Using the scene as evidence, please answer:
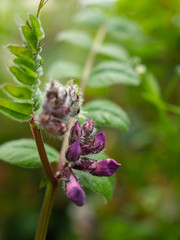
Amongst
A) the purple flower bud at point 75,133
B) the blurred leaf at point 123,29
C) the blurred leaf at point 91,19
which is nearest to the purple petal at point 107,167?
the purple flower bud at point 75,133

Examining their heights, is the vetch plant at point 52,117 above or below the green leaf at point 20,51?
below

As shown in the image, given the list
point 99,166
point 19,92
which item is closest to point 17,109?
point 19,92

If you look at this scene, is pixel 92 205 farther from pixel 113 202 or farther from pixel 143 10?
pixel 143 10

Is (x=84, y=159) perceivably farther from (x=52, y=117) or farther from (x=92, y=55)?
(x=92, y=55)

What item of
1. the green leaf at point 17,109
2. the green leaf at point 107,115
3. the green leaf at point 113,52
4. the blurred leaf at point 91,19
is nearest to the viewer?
the green leaf at point 17,109

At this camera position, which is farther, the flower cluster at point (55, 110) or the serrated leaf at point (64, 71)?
the serrated leaf at point (64, 71)

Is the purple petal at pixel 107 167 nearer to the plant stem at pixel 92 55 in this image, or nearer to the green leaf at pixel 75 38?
the plant stem at pixel 92 55

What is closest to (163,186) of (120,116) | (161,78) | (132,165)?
(132,165)
